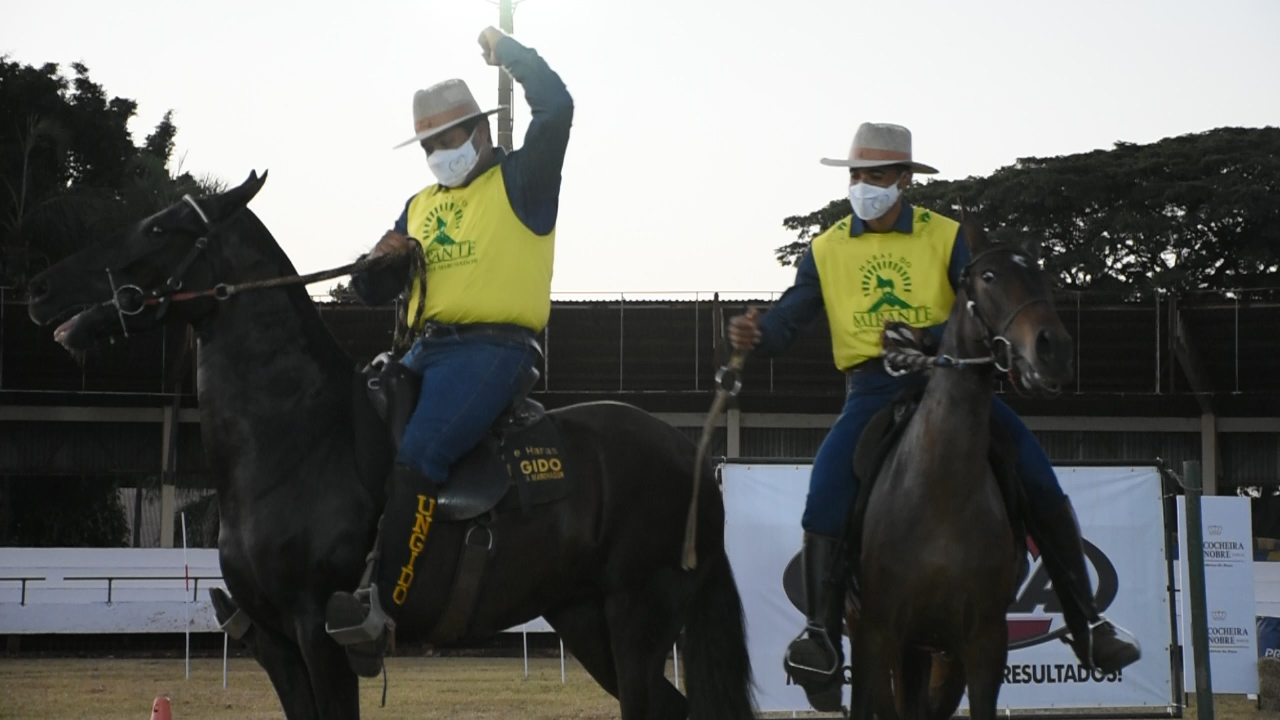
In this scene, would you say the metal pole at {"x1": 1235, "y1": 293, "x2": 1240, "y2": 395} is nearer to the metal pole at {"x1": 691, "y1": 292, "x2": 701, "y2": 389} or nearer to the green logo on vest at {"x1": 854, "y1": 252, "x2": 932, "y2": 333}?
the metal pole at {"x1": 691, "y1": 292, "x2": 701, "y2": 389}

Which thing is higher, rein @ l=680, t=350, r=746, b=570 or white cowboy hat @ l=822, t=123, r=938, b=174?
white cowboy hat @ l=822, t=123, r=938, b=174

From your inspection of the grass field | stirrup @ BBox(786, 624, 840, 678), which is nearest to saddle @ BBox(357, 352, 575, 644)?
stirrup @ BBox(786, 624, 840, 678)

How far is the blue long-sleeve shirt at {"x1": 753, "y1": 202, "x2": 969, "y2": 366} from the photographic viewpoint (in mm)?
6191

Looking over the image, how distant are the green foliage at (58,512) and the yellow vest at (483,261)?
26.7m

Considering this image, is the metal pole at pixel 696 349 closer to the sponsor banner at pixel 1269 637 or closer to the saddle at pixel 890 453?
the sponsor banner at pixel 1269 637

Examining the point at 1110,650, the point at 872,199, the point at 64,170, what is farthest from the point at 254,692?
the point at 64,170

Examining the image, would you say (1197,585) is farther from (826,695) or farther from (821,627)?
(821,627)

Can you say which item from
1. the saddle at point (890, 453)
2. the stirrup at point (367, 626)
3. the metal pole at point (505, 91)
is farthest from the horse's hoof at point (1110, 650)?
the metal pole at point (505, 91)

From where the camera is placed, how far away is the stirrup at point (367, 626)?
535cm

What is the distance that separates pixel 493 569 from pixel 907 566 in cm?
151

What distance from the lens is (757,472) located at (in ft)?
35.8

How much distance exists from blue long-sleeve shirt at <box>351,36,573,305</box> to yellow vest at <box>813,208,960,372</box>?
1.16 meters

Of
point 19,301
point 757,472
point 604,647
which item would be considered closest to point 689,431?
point 19,301

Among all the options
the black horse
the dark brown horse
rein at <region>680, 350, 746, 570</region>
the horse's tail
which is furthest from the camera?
the horse's tail
